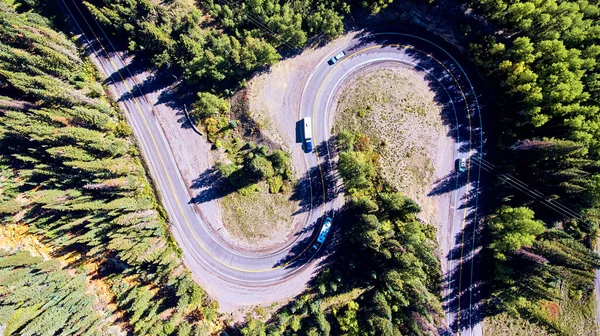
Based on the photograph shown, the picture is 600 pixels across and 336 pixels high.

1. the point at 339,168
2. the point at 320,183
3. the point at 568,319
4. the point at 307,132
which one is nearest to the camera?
the point at 339,168

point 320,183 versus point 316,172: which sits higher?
point 316,172

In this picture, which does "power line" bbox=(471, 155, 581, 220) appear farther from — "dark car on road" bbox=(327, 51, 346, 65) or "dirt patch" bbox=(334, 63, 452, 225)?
"dark car on road" bbox=(327, 51, 346, 65)

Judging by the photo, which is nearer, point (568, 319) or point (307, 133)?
point (568, 319)

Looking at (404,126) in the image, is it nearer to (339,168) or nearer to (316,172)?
(339,168)

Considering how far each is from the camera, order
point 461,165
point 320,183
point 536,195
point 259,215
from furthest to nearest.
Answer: point 259,215, point 320,183, point 461,165, point 536,195

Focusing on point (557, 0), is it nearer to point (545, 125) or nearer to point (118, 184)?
point (545, 125)

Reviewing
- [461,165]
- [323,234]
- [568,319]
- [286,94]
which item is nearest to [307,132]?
[286,94]

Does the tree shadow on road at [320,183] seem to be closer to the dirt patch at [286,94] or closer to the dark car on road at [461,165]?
the dirt patch at [286,94]

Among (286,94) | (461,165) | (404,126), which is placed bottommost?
(461,165)
